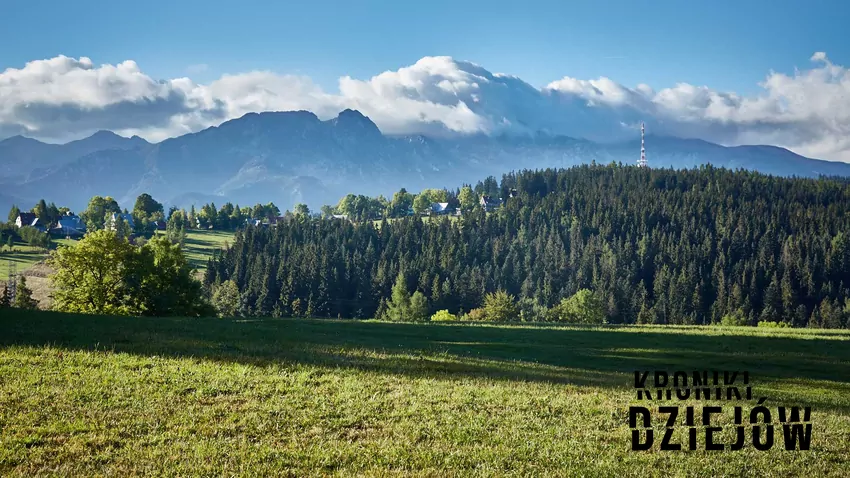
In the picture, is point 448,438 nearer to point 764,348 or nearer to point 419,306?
point 764,348

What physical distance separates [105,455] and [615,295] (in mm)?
198234

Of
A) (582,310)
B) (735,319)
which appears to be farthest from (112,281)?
(735,319)

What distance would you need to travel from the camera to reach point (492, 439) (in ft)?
51.1

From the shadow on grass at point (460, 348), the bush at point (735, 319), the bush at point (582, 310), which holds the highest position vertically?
the shadow on grass at point (460, 348)

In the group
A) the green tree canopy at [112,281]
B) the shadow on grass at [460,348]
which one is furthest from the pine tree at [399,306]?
the shadow on grass at [460,348]

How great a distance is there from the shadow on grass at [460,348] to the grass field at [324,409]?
25 cm

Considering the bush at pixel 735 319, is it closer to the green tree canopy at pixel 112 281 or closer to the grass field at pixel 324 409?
the grass field at pixel 324 409

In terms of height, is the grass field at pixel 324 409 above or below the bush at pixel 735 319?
above

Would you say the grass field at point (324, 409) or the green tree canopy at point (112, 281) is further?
the green tree canopy at point (112, 281)

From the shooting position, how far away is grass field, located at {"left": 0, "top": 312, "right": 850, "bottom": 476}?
1329 cm

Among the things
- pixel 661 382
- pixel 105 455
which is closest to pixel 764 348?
pixel 661 382

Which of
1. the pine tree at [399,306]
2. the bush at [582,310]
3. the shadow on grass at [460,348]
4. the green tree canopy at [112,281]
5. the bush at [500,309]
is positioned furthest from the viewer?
the pine tree at [399,306]

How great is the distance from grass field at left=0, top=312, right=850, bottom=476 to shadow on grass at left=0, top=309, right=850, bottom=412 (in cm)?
25

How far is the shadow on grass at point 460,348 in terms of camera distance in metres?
26.5
